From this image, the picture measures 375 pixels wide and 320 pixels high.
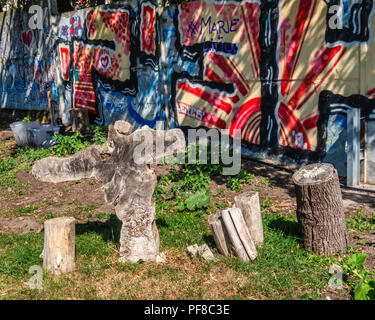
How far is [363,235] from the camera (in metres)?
5.83

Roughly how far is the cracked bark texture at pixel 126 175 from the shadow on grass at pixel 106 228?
0.65 meters

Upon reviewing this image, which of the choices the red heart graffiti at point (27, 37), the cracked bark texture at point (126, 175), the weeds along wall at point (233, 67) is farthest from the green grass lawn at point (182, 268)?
the red heart graffiti at point (27, 37)

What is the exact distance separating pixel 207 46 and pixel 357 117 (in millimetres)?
3835

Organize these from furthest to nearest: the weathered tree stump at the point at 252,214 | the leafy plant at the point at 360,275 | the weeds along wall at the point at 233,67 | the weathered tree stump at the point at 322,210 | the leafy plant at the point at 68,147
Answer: the leafy plant at the point at 68,147 → the weeds along wall at the point at 233,67 → the weathered tree stump at the point at 252,214 → the weathered tree stump at the point at 322,210 → the leafy plant at the point at 360,275

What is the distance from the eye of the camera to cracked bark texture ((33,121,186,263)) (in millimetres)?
5266

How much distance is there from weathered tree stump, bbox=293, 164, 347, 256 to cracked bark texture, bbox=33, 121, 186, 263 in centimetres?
146

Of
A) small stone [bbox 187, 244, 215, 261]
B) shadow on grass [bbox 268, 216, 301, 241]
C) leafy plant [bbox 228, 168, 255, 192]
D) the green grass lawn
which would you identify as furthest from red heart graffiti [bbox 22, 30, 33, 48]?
small stone [bbox 187, 244, 215, 261]

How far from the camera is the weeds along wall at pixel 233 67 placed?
25.1ft

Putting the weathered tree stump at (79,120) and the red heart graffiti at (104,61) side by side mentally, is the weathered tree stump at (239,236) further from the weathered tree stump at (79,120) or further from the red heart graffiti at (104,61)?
the red heart graffiti at (104,61)

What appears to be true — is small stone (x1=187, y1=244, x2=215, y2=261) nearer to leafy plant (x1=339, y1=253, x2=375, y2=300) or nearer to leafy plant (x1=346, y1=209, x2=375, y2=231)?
leafy plant (x1=339, y1=253, x2=375, y2=300)

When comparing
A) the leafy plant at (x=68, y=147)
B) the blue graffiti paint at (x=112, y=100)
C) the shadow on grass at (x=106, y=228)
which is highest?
the blue graffiti paint at (x=112, y=100)

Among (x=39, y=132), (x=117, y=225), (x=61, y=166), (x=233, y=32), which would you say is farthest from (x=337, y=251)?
(x=39, y=132)

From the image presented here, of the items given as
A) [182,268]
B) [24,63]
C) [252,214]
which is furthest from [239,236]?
[24,63]

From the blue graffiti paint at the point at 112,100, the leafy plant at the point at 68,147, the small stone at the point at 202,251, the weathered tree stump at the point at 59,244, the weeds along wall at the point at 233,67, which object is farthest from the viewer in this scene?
the blue graffiti paint at the point at 112,100
